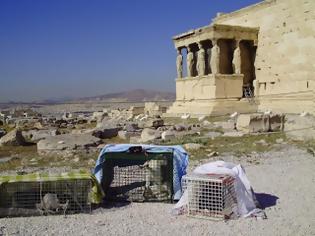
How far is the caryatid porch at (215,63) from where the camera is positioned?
22.4 meters

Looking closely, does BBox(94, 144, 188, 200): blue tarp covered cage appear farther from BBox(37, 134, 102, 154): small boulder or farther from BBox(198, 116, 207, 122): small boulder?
BBox(198, 116, 207, 122): small boulder

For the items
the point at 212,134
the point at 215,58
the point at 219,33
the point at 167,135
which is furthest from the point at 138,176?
the point at 219,33

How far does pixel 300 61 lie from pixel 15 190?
701 inches

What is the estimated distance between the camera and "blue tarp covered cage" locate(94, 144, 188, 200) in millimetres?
6426

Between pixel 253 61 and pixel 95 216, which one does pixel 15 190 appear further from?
pixel 253 61

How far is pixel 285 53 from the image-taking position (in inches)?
859

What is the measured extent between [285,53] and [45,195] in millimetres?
18319

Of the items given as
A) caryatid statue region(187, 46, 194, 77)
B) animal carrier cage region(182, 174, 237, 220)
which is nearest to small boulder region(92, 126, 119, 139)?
animal carrier cage region(182, 174, 237, 220)

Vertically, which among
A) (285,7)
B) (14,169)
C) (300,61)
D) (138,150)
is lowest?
(14,169)

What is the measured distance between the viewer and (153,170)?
266 inches

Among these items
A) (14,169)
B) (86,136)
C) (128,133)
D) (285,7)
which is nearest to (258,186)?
(14,169)

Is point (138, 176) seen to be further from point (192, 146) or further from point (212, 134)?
point (212, 134)

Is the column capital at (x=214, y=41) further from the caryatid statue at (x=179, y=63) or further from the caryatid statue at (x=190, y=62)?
the caryatid statue at (x=179, y=63)

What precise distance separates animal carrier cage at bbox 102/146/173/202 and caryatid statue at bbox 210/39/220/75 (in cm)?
1623
